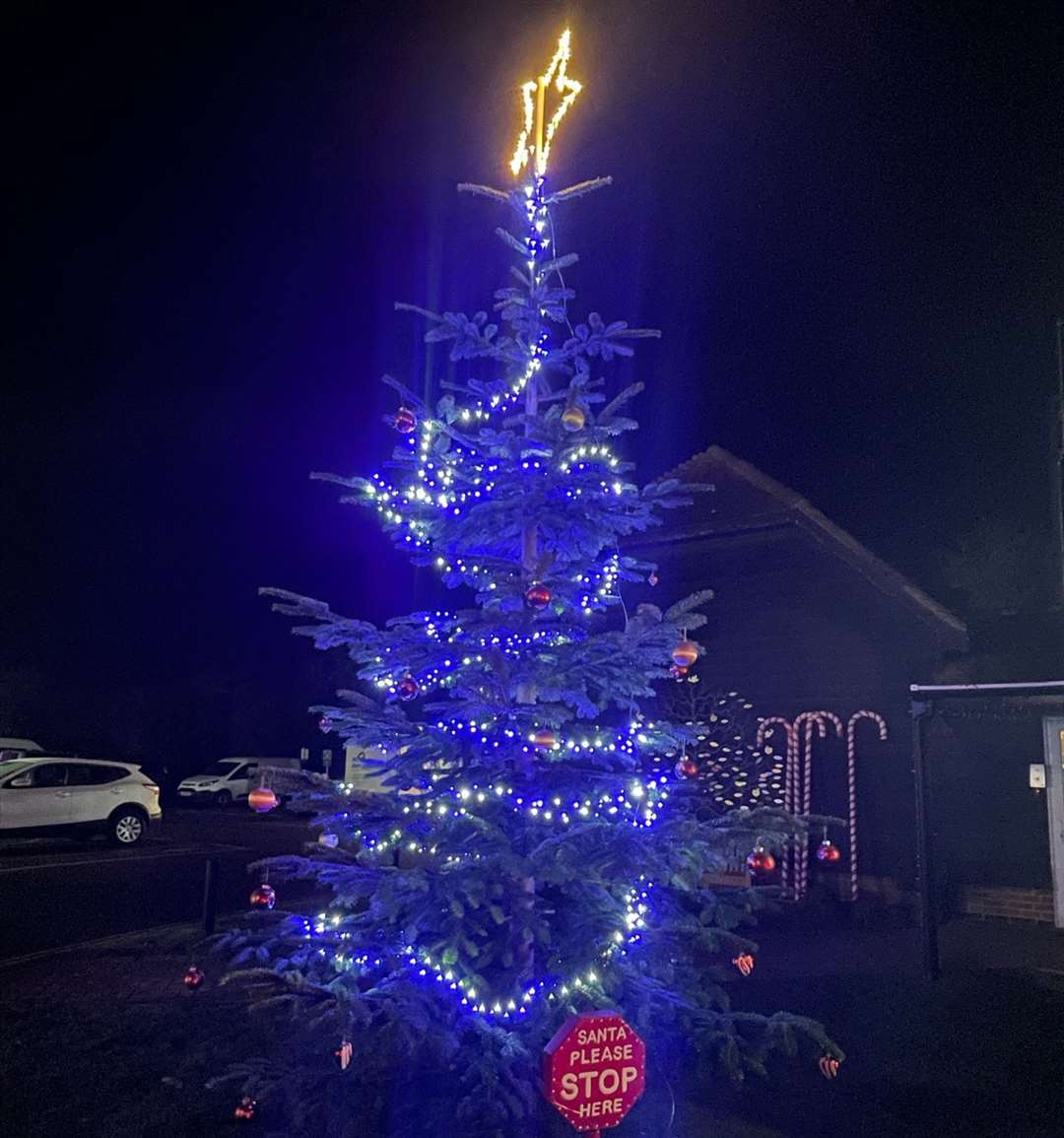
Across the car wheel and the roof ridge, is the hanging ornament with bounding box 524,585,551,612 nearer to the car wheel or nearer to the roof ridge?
the roof ridge

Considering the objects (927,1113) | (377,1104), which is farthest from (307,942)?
(927,1113)

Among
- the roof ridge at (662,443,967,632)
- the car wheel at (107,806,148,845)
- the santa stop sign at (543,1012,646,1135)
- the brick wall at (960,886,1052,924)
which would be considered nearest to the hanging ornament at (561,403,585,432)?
the santa stop sign at (543,1012,646,1135)

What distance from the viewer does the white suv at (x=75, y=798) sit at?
50.6 ft

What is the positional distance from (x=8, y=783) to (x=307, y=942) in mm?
13025

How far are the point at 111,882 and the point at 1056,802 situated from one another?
12181 millimetres

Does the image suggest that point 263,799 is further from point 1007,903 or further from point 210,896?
point 1007,903

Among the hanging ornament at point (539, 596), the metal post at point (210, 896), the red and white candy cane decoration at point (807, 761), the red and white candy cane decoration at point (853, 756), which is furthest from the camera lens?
the red and white candy cane decoration at point (807, 761)

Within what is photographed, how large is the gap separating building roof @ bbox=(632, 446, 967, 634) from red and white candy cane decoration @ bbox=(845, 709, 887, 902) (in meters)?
1.39

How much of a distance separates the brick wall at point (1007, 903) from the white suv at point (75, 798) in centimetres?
1370

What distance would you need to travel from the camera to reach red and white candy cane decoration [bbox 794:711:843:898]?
11.4 meters

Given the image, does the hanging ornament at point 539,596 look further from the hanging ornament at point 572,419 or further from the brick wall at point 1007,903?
the brick wall at point 1007,903

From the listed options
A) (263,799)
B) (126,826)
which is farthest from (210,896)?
(126,826)

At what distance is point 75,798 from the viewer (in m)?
16.0

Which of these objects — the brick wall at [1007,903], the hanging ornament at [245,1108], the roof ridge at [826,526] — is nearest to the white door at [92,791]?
the roof ridge at [826,526]
